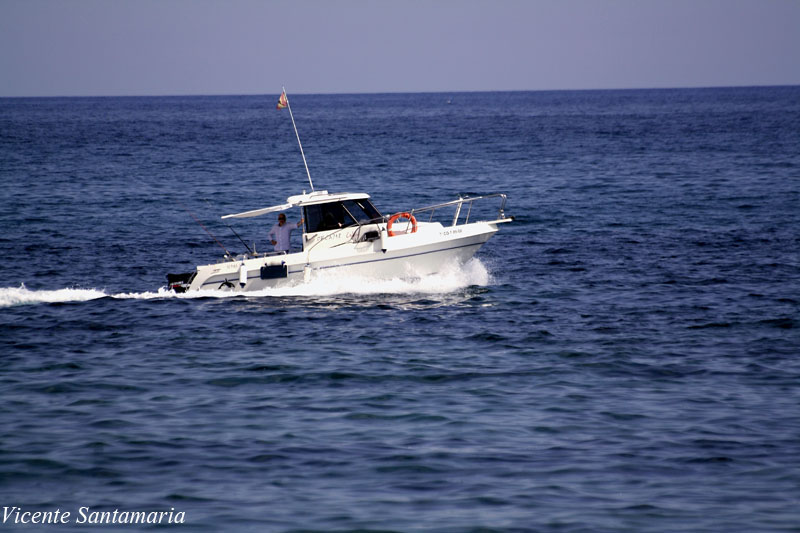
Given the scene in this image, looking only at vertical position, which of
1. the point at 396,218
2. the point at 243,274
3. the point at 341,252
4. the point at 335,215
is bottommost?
the point at 243,274

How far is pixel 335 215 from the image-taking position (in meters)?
21.7

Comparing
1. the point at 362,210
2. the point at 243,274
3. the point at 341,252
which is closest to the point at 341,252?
the point at 341,252

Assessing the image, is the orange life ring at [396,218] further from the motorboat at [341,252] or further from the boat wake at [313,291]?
the boat wake at [313,291]

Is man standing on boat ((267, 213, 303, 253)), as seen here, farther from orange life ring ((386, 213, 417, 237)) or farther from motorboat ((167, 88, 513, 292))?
orange life ring ((386, 213, 417, 237))

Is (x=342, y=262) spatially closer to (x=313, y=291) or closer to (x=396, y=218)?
(x=313, y=291)

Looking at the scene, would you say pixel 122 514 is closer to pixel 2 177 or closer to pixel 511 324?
pixel 511 324

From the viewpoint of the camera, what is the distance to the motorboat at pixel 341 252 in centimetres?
2127

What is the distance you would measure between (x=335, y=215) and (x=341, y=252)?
Result: 38.4 inches

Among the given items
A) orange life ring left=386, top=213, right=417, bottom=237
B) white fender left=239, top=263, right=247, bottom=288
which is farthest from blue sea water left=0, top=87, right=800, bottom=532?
orange life ring left=386, top=213, right=417, bottom=237

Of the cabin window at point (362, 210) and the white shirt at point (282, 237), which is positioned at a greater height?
the cabin window at point (362, 210)

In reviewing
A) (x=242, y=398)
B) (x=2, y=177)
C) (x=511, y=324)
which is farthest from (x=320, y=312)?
(x=2, y=177)

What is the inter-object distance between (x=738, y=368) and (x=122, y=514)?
10.2 m

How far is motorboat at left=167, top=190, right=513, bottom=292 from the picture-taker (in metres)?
21.3

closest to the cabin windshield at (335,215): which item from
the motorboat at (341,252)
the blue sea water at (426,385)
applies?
the motorboat at (341,252)
